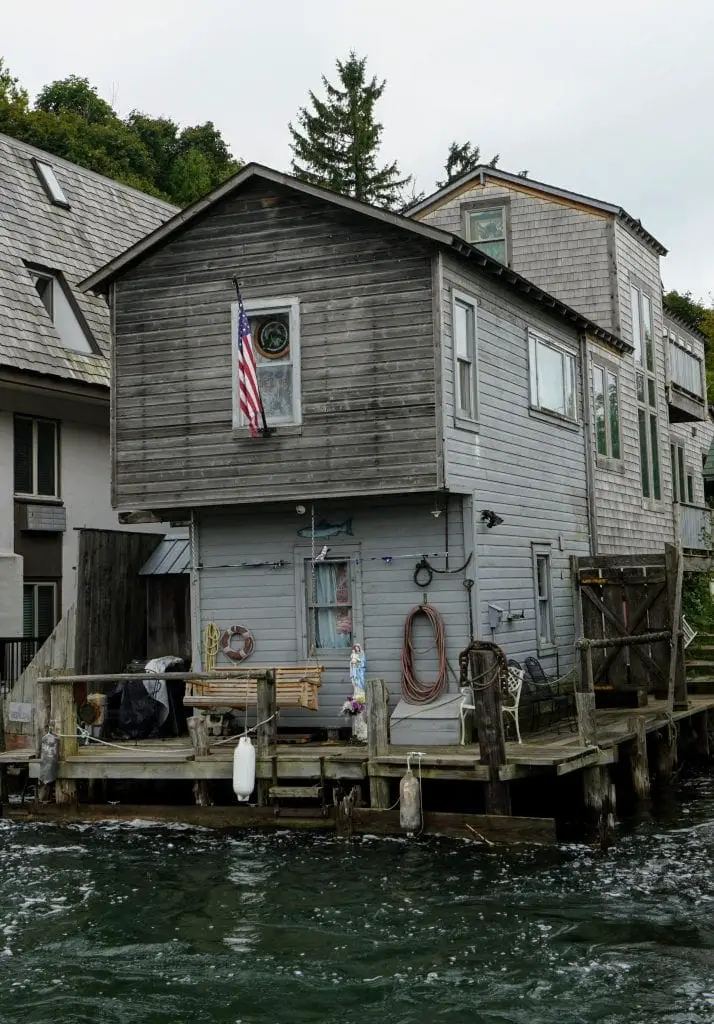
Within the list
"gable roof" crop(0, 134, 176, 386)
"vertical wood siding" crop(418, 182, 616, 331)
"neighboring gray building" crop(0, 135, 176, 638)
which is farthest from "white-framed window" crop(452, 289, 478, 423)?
"gable roof" crop(0, 134, 176, 386)

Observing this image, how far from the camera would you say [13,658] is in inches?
849

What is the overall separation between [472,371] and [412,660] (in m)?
4.30

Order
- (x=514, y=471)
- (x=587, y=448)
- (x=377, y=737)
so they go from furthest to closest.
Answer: (x=587, y=448)
(x=514, y=471)
(x=377, y=737)

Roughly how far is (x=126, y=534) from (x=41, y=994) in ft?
39.4

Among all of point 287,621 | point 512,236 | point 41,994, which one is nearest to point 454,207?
point 512,236

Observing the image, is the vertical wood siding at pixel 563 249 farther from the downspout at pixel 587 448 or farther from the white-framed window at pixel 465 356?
the white-framed window at pixel 465 356

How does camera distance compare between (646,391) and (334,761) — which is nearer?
(334,761)

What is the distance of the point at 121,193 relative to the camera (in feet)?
103

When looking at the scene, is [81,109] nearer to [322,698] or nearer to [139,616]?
[139,616]

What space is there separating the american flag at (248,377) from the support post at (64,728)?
4.42 metres

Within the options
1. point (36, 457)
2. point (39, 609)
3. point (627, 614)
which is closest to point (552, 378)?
point (627, 614)

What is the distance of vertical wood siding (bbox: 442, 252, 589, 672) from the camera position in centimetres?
1786

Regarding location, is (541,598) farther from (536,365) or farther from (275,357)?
(275,357)

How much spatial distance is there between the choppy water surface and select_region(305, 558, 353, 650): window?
355 centimetres
